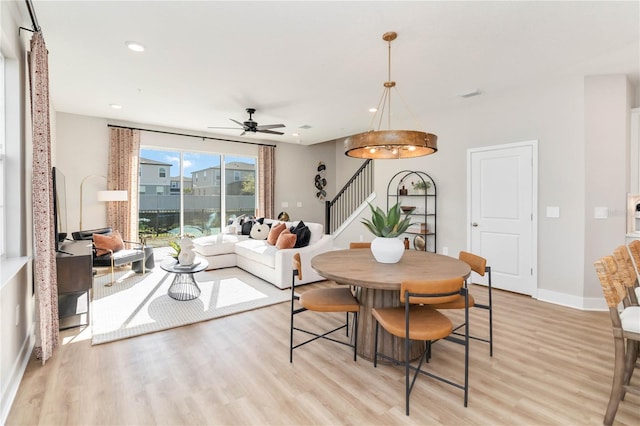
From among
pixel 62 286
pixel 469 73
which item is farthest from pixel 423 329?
pixel 62 286

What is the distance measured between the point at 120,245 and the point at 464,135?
5714mm

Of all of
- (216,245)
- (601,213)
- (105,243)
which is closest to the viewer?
(601,213)

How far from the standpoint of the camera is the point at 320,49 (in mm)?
3143

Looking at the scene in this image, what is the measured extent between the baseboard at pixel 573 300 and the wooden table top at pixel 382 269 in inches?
85.9

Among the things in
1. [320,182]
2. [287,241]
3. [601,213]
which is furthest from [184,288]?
[320,182]

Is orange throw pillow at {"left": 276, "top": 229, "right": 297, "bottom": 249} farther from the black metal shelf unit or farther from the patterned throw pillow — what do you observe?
the black metal shelf unit

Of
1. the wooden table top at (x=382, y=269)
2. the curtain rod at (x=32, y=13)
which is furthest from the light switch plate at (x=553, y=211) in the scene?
the curtain rod at (x=32, y=13)

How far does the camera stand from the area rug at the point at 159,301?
3266 mm

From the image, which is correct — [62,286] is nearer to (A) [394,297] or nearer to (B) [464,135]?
(A) [394,297]

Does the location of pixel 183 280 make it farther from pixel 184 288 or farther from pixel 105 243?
pixel 105 243

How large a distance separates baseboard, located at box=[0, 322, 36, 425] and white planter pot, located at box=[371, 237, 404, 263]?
8.63ft

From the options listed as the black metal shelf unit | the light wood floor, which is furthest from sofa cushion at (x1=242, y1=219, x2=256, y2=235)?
the light wood floor

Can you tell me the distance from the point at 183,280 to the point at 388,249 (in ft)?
10.2

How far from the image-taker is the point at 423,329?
204 centimetres
